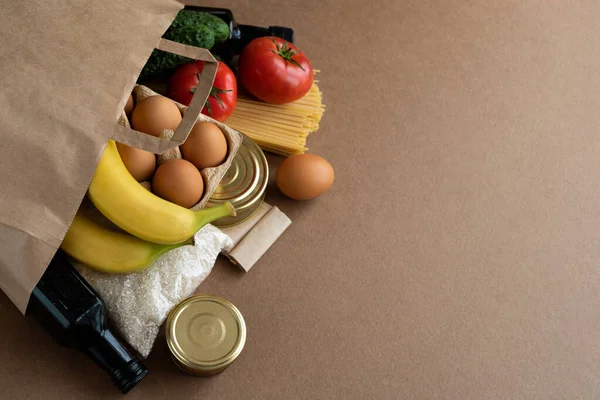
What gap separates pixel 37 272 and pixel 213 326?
25cm

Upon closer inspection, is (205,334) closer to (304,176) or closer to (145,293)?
(145,293)

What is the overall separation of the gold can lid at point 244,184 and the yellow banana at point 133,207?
0.55 ft

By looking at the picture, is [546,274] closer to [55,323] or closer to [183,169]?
[183,169]

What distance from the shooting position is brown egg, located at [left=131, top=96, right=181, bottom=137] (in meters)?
0.88

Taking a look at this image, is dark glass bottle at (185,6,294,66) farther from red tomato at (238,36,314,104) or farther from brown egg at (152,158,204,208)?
brown egg at (152,158,204,208)

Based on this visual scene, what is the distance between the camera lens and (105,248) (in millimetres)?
846

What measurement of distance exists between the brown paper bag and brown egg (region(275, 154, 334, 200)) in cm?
28

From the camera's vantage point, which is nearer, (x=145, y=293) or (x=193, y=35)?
(x=145, y=293)

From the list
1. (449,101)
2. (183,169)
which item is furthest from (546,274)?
(183,169)

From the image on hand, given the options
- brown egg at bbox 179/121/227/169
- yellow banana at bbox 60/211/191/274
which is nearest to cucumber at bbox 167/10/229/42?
brown egg at bbox 179/121/227/169

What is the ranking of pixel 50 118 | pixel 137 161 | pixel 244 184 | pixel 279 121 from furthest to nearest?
pixel 279 121, pixel 244 184, pixel 137 161, pixel 50 118

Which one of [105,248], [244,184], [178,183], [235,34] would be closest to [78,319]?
[105,248]

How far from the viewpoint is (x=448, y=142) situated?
1.22m

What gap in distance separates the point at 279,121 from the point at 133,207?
397 mm
